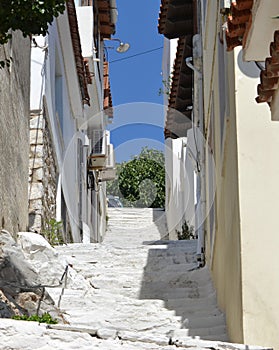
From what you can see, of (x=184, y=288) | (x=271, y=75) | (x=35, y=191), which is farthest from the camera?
(x=35, y=191)

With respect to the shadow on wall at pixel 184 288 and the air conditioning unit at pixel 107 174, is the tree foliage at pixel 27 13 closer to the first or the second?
the shadow on wall at pixel 184 288

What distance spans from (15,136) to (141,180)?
2261 centimetres

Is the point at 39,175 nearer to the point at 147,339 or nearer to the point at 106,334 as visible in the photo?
the point at 106,334

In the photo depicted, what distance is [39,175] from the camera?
41.9ft

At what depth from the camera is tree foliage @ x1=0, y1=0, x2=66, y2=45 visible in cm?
592

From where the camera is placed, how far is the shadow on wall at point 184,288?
314 inches

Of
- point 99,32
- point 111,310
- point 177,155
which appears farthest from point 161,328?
point 99,32

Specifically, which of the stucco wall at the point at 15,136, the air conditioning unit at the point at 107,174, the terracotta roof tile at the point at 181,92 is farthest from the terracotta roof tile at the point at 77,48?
the air conditioning unit at the point at 107,174

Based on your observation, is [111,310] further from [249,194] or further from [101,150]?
[101,150]

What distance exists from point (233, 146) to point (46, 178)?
718 centimetres

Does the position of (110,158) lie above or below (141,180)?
above

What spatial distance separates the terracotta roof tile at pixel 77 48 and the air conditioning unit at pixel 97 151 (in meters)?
3.69

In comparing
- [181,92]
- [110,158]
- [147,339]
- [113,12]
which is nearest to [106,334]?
[147,339]

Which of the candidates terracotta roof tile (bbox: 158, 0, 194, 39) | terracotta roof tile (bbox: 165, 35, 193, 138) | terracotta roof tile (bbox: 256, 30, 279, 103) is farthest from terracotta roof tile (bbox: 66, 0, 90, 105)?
terracotta roof tile (bbox: 256, 30, 279, 103)
